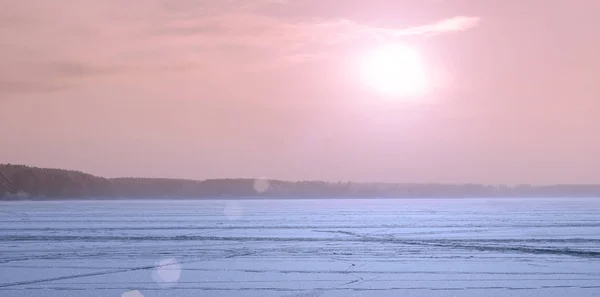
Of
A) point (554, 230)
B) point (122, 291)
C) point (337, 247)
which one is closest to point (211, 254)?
point (337, 247)

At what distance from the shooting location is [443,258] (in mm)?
17016

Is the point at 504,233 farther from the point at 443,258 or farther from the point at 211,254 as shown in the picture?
the point at 211,254

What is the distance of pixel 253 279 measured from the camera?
1357 centimetres

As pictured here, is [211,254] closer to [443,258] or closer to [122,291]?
[443,258]

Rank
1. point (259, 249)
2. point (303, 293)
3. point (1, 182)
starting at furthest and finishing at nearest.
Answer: point (1, 182) < point (259, 249) < point (303, 293)

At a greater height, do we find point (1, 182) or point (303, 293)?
point (1, 182)

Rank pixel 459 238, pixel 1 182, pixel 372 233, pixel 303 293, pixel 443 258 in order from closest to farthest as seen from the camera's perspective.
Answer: pixel 303 293 < pixel 443 258 < pixel 459 238 < pixel 372 233 < pixel 1 182

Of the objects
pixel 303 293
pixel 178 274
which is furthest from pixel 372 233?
pixel 303 293

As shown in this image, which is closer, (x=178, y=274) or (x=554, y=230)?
(x=178, y=274)

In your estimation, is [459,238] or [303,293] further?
[459,238]

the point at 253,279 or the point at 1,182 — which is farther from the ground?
the point at 1,182

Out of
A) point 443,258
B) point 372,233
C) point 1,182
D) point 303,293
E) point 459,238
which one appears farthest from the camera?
point 1,182

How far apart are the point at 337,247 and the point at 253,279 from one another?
6429 mm

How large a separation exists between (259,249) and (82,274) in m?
5.95
